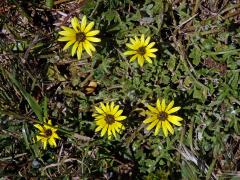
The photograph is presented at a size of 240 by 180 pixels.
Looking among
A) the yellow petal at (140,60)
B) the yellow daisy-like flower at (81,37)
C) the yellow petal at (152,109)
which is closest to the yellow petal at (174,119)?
Answer: the yellow petal at (152,109)

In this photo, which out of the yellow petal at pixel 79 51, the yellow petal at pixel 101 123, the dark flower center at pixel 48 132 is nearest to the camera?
the yellow petal at pixel 79 51

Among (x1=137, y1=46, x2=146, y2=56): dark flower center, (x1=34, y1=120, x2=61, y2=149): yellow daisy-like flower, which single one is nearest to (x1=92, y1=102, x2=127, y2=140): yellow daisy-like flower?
(x1=34, y1=120, x2=61, y2=149): yellow daisy-like flower

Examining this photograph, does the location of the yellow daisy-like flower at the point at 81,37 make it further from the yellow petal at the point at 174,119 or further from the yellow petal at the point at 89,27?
the yellow petal at the point at 174,119

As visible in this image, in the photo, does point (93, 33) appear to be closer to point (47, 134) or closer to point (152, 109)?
point (152, 109)

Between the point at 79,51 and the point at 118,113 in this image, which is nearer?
the point at 79,51

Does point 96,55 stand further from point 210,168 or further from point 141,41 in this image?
point 210,168

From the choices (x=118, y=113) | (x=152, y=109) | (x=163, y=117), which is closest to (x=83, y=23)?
(x=118, y=113)

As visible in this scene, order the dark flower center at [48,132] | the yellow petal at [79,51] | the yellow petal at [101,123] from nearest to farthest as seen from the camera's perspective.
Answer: the yellow petal at [79,51] → the yellow petal at [101,123] → the dark flower center at [48,132]
